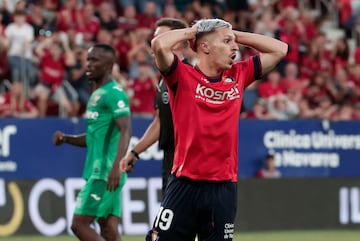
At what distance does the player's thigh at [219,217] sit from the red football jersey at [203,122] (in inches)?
4.3

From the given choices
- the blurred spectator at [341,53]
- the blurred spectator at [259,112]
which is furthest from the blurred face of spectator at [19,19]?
the blurred spectator at [341,53]

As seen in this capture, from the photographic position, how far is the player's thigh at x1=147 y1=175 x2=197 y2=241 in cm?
840

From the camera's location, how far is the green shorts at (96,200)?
37.2ft

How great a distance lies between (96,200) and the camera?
1137 cm

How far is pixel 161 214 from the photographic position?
8.48m

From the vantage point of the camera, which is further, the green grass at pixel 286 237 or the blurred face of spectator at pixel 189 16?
the blurred face of spectator at pixel 189 16

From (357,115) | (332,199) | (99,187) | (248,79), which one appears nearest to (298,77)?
(357,115)

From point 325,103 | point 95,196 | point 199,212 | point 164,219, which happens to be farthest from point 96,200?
point 325,103

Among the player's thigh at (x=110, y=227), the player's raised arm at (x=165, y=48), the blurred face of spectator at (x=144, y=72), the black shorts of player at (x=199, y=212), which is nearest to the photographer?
the player's raised arm at (x=165, y=48)

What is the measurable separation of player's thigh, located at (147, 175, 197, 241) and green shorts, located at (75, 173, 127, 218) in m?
2.96

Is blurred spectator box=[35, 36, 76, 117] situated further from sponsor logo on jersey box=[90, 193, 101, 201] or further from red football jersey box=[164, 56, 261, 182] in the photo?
red football jersey box=[164, 56, 261, 182]

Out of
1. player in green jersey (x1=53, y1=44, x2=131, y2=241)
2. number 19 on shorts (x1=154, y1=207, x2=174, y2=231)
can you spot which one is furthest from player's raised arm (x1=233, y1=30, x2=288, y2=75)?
player in green jersey (x1=53, y1=44, x2=131, y2=241)

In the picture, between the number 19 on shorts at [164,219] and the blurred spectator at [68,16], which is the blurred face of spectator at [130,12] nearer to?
the blurred spectator at [68,16]

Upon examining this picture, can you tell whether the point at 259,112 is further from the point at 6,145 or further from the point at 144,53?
the point at 6,145
